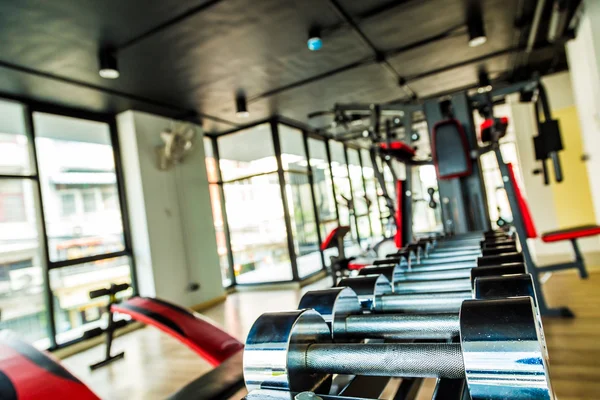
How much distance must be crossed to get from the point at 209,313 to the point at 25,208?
2.60m

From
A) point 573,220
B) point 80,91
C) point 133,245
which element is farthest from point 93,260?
point 573,220

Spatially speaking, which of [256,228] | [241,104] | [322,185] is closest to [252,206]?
[256,228]

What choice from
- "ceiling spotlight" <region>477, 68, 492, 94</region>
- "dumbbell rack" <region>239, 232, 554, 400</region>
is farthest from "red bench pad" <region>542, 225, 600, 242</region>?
"dumbbell rack" <region>239, 232, 554, 400</region>

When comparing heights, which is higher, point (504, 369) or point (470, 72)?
point (470, 72)

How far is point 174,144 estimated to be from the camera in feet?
17.7

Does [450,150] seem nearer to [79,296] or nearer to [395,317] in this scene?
[395,317]

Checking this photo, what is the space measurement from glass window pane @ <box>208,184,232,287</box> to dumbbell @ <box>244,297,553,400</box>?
628 centimetres

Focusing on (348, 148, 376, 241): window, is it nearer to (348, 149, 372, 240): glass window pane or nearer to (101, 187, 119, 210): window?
(348, 149, 372, 240): glass window pane

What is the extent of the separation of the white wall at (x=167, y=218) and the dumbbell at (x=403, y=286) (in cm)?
473

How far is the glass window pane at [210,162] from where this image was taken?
22.4 ft

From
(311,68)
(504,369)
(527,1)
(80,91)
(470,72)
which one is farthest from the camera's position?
(470,72)

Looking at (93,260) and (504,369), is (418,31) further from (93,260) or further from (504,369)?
(93,260)

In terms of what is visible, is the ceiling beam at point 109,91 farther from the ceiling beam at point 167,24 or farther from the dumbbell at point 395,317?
the dumbbell at point 395,317

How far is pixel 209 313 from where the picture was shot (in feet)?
17.4
